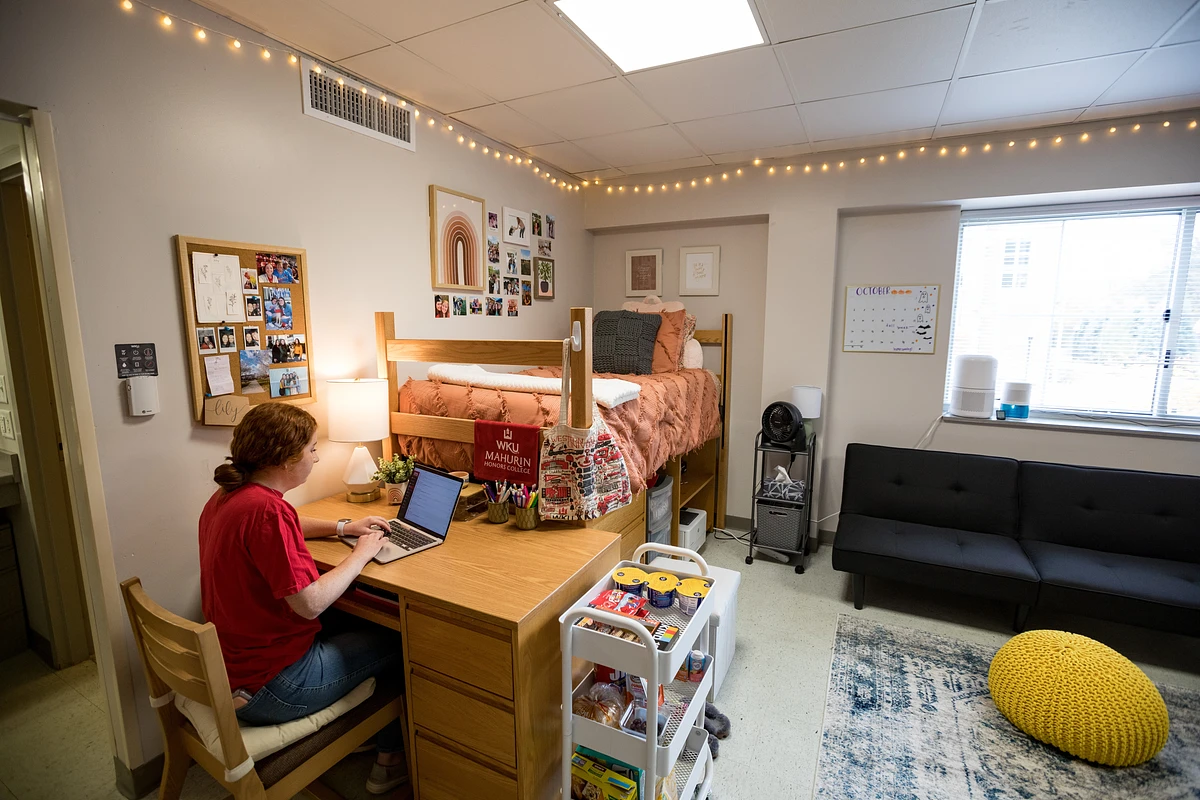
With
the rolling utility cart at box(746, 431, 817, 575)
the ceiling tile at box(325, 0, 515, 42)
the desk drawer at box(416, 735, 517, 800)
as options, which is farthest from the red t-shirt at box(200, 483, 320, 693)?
the rolling utility cart at box(746, 431, 817, 575)

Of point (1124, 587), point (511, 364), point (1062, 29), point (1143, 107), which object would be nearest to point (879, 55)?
point (1062, 29)

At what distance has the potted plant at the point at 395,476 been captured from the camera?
214 centimetres

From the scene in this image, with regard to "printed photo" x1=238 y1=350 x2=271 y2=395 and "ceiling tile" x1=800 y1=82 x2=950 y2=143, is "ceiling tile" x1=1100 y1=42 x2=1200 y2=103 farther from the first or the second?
"printed photo" x1=238 y1=350 x2=271 y2=395

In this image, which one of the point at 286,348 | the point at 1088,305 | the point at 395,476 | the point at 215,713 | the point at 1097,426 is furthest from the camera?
the point at 1088,305

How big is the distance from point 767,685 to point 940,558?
1.10 m

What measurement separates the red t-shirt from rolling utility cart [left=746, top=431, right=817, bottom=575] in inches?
104

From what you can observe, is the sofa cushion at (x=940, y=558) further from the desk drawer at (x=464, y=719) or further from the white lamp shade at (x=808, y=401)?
the desk drawer at (x=464, y=719)

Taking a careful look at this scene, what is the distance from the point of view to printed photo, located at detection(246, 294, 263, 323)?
6.35 feet

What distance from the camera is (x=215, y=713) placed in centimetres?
119

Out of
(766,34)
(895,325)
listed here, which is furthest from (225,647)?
(895,325)

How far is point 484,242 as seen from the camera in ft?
10.1

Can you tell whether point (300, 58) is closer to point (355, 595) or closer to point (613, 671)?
point (355, 595)

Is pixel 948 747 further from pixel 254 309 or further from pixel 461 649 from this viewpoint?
pixel 254 309

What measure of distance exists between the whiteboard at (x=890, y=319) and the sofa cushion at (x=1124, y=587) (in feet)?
4.40
